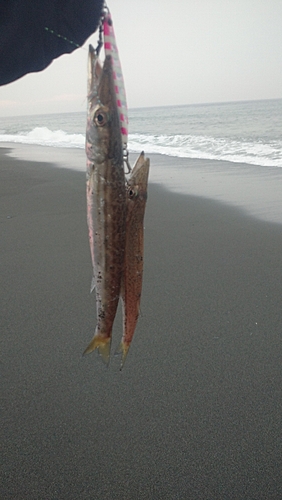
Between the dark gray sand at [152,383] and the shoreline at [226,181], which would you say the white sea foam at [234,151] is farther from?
the dark gray sand at [152,383]

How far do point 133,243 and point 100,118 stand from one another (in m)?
0.36

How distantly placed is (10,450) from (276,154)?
41.3 ft

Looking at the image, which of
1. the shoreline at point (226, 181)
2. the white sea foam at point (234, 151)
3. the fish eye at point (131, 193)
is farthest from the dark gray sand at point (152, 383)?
the white sea foam at point (234, 151)

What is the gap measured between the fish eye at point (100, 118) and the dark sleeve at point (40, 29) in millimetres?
451

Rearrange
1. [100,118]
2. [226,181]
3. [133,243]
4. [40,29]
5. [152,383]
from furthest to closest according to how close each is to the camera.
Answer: [226,181] → [152,383] → [40,29] → [133,243] → [100,118]

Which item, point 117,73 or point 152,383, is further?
point 152,383

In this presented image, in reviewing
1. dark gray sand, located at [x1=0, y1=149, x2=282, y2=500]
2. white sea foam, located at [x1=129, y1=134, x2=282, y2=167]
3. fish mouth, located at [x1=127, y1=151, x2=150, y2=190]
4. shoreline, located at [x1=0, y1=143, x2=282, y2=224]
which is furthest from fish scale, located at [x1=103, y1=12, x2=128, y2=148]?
white sea foam, located at [x1=129, y1=134, x2=282, y2=167]

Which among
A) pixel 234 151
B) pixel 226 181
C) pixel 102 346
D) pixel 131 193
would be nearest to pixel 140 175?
pixel 131 193

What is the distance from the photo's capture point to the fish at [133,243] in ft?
3.37

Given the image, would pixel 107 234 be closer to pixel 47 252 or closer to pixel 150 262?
pixel 150 262

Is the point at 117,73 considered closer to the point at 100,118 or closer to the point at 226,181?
the point at 100,118

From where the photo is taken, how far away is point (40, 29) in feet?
4.10

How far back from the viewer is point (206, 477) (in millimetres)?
2061

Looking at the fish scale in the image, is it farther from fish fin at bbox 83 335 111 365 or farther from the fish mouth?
fish fin at bbox 83 335 111 365
